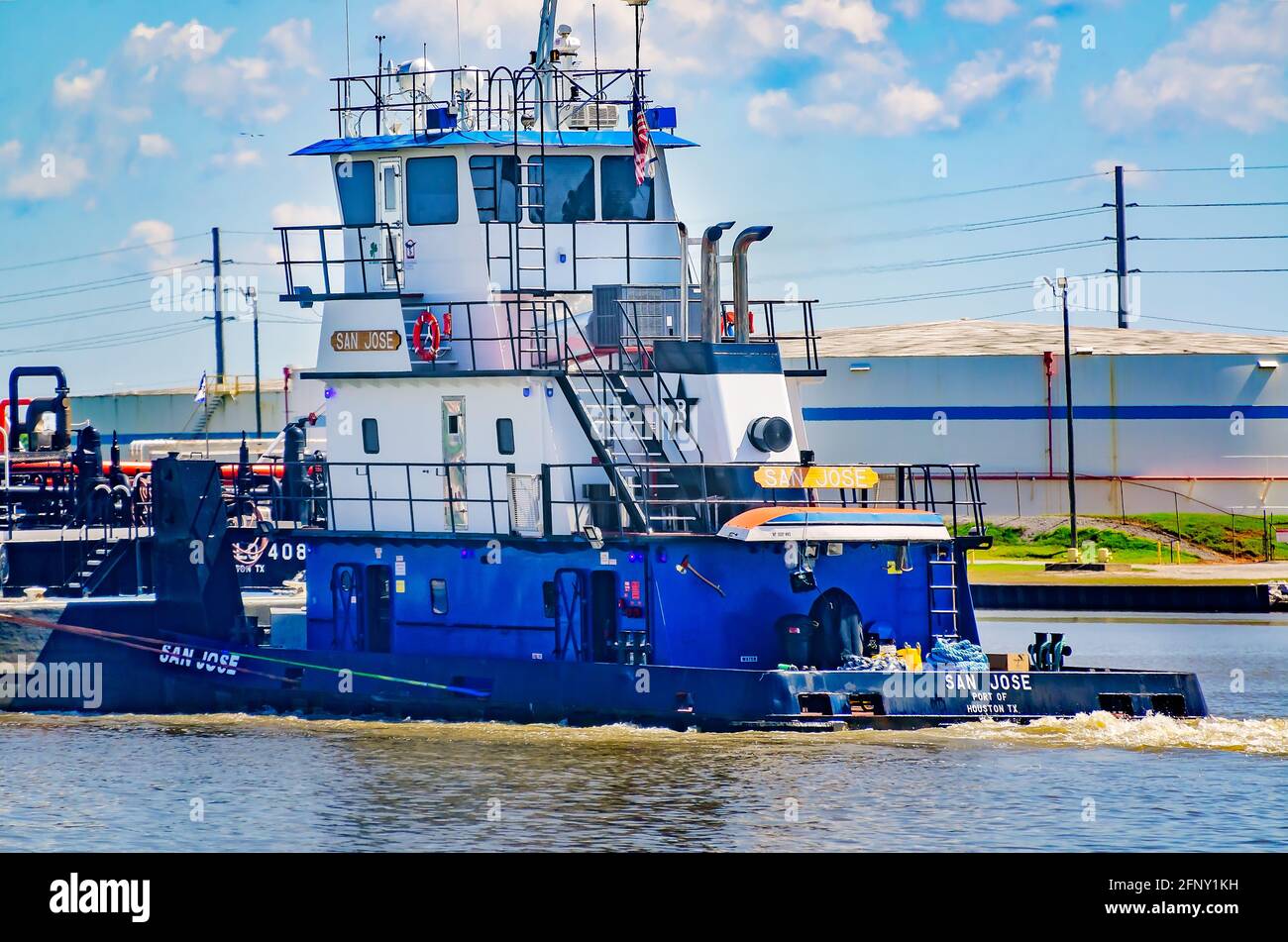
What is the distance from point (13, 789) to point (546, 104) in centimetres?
1128

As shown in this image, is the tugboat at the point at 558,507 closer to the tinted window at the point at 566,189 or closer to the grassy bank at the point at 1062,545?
the tinted window at the point at 566,189

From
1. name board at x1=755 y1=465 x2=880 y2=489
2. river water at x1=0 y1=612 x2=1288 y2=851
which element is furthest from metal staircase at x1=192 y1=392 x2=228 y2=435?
name board at x1=755 y1=465 x2=880 y2=489

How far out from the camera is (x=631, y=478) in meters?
24.4

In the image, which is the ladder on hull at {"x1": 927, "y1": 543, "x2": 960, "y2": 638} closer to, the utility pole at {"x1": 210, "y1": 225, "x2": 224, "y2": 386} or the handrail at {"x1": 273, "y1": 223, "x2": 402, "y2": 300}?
the handrail at {"x1": 273, "y1": 223, "x2": 402, "y2": 300}

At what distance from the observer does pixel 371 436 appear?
26.5 metres

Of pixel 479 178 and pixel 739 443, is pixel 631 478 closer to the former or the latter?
pixel 739 443

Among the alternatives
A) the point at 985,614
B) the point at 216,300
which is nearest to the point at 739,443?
the point at 985,614

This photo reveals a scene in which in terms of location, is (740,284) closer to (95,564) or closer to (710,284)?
(710,284)

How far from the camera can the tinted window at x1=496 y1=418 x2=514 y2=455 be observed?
25125 millimetres

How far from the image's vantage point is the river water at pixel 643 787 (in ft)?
63.1

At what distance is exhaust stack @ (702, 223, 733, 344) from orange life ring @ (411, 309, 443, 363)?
3360 mm

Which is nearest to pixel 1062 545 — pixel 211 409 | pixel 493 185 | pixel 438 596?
pixel 493 185

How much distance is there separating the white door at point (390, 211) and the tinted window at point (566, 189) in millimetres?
1775

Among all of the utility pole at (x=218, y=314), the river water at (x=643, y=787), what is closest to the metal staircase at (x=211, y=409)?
the utility pole at (x=218, y=314)
